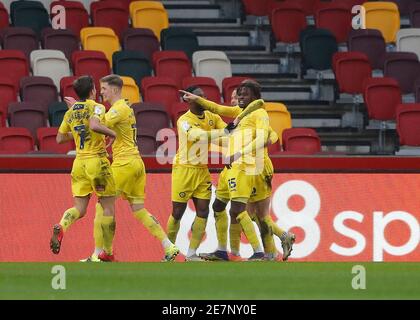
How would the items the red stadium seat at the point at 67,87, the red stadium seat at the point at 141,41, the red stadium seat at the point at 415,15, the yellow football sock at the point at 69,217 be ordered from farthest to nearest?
the red stadium seat at the point at 415,15, the red stadium seat at the point at 141,41, the red stadium seat at the point at 67,87, the yellow football sock at the point at 69,217

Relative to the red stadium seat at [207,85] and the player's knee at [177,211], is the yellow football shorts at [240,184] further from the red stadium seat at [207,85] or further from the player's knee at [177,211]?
the red stadium seat at [207,85]

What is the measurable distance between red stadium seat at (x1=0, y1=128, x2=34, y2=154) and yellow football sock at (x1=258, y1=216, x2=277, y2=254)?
3932 millimetres

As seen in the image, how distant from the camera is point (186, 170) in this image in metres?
15.4

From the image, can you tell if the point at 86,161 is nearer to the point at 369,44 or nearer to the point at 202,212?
the point at 202,212

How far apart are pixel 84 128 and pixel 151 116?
4.09 meters

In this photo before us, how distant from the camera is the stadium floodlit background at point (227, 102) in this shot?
14156 mm

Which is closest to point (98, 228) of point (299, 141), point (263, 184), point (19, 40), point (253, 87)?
point (263, 184)

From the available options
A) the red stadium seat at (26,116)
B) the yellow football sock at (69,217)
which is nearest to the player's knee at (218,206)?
the yellow football sock at (69,217)

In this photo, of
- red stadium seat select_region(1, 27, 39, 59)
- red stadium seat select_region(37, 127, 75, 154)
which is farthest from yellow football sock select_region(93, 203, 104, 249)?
red stadium seat select_region(1, 27, 39, 59)

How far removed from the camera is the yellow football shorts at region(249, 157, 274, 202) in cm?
1517

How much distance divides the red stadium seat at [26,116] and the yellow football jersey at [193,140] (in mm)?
4043

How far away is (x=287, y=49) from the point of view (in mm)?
22625

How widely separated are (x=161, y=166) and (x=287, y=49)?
7022 millimetres
